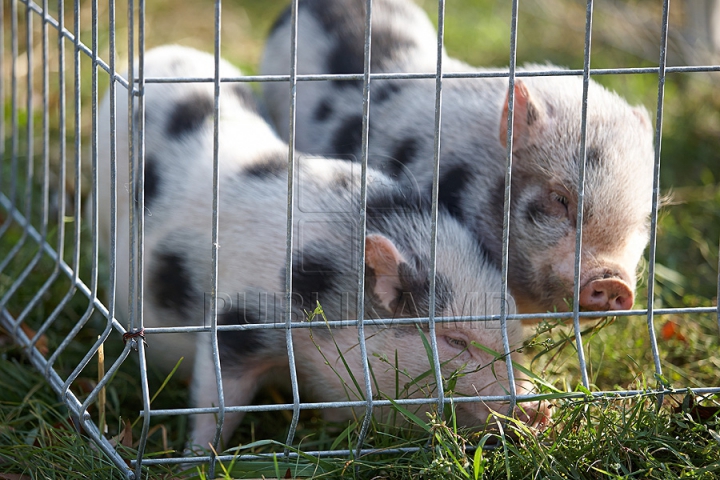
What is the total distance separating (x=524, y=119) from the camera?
3.63 meters

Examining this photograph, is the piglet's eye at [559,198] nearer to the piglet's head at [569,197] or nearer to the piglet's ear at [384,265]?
the piglet's head at [569,197]

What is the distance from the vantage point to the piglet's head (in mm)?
3449

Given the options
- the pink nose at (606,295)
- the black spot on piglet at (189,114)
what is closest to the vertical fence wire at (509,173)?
the pink nose at (606,295)

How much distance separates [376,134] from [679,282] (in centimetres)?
183

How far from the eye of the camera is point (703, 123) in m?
5.98

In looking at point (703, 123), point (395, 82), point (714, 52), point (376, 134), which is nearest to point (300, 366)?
point (376, 134)

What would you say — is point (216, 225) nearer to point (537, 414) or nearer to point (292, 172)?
point (292, 172)

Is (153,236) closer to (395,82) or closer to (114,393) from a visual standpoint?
(114,393)

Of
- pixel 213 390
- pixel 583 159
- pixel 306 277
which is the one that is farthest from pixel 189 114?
pixel 583 159

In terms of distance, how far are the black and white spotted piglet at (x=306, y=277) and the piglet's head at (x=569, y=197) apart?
48 cm

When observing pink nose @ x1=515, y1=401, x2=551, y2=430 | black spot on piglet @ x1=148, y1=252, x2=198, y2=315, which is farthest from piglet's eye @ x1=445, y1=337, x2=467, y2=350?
black spot on piglet @ x1=148, y1=252, x2=198, y2=315

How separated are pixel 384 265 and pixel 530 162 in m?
1.05

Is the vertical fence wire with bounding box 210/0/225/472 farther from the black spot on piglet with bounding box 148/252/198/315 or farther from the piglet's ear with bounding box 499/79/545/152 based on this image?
the piglet's ear with bounding box 499/79/545/152

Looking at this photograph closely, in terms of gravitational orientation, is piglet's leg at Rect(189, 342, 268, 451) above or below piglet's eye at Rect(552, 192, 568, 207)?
below
